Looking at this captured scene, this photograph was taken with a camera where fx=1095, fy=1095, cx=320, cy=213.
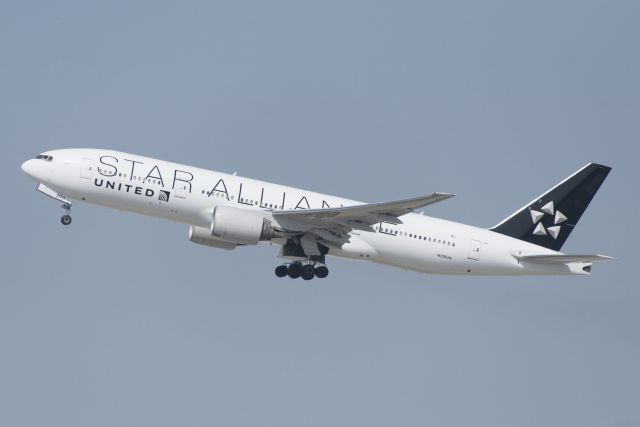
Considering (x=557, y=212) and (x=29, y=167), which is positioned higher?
(x=557, y=212)

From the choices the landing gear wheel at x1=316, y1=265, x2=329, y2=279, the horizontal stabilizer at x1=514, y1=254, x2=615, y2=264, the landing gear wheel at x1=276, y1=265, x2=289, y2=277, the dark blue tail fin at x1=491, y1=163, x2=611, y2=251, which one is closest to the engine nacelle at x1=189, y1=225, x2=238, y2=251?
the landing gear wheel at x1=276, y1=265, x2=289, y2=277

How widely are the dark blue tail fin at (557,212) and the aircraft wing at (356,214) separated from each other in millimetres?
8962

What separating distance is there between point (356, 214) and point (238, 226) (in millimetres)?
4981

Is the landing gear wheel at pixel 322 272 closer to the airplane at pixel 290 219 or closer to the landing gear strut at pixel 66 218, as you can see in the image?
the airplane at pixel 290 219

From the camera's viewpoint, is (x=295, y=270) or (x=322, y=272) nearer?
(x=322, y=272)

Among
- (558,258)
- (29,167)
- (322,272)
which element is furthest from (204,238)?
(558,258)

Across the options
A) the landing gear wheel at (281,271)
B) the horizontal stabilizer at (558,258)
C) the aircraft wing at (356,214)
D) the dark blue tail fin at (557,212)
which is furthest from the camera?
the dark blue tail fin at (557,212)

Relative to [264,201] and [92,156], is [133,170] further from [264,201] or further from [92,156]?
[264,201]

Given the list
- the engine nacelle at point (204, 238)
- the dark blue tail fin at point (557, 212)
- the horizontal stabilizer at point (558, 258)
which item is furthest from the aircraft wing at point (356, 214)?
the dark blue tail fin at point (557, 212)

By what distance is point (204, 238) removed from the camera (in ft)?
162

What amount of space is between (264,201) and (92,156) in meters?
7.60

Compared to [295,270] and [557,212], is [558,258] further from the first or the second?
[295,270]

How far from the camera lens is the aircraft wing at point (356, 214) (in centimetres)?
4453

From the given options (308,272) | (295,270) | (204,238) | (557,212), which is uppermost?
(557,212)
